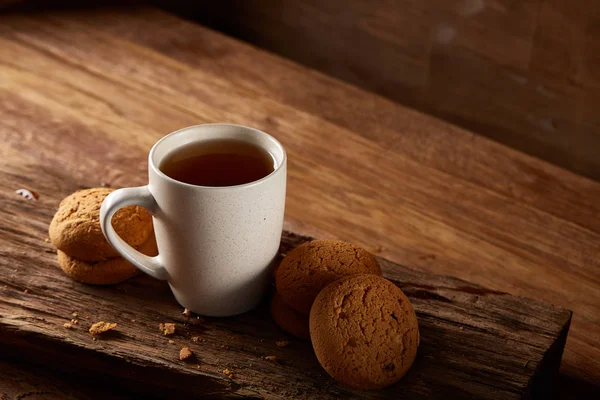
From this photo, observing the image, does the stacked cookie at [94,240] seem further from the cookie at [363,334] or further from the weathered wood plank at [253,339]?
the cookie at [363,334]

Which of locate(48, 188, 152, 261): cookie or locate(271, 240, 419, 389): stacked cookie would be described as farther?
locate(48, 188, 152, 261): cookie

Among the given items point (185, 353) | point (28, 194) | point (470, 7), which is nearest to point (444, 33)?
point (470, 7)

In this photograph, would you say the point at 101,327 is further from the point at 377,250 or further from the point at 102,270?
the point at 377,250

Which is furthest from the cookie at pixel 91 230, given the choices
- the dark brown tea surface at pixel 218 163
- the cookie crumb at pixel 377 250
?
the cookie crumb at pixel 377 250

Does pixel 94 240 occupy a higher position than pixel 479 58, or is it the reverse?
pixel 94 240

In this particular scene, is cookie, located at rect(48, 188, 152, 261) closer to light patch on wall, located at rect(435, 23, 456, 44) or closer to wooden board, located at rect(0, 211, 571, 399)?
wooden board, located at rect(0, 211, 571, 399)

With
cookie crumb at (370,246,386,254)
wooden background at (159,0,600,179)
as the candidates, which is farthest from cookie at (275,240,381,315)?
wooden background at (159,0,600,179)
